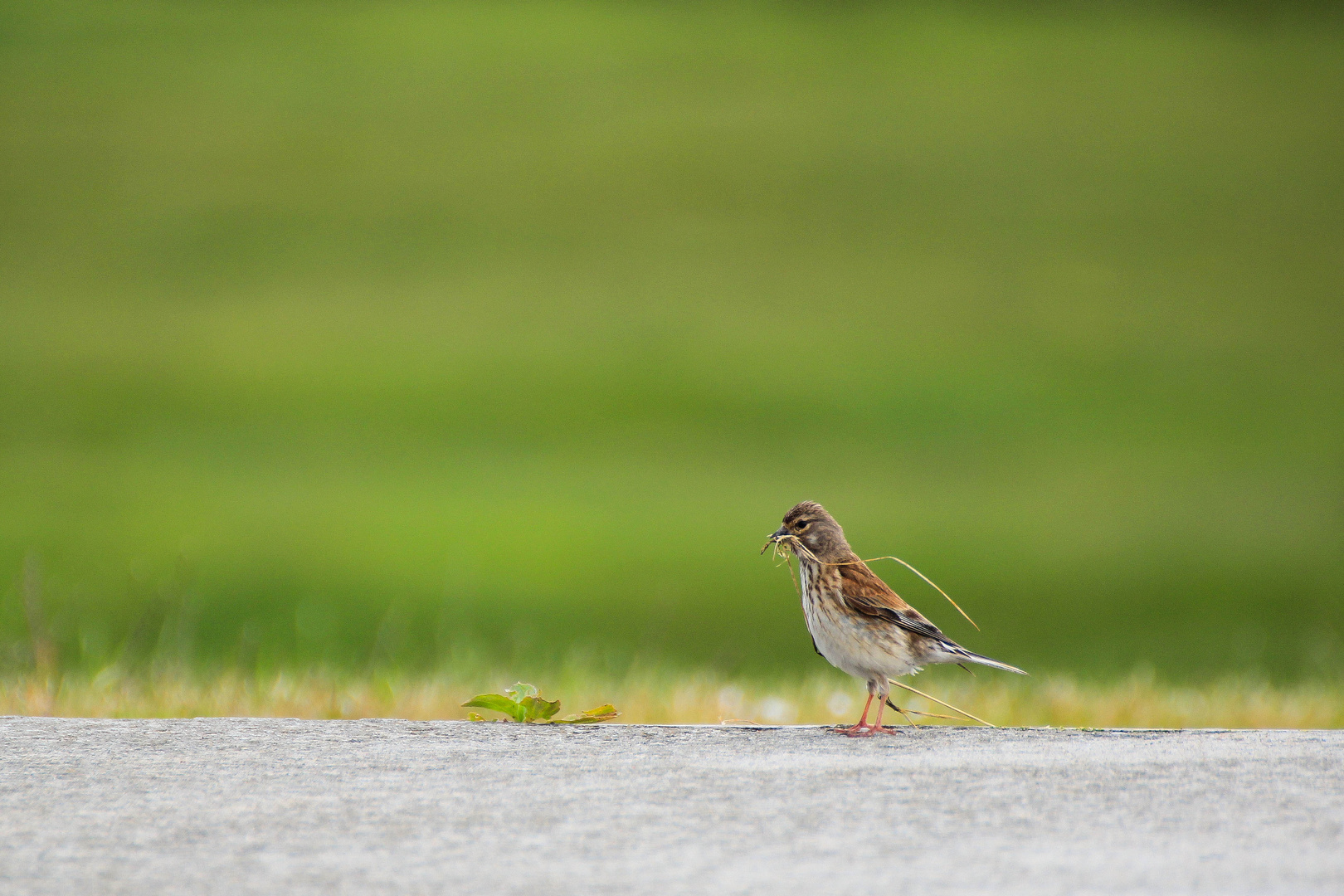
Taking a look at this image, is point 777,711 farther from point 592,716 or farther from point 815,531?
point 592,716

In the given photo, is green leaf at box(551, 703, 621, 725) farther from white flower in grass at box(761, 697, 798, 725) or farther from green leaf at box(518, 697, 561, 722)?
white flower in grass at box(761, 697, 798, 725)

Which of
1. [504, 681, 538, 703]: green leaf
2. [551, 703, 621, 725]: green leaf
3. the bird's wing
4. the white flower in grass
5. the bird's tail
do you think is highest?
the bird's wing

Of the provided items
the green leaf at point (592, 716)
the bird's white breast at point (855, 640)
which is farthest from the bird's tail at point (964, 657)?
the green leaf at point (592, 716)

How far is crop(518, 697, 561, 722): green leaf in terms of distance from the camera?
11.4ft

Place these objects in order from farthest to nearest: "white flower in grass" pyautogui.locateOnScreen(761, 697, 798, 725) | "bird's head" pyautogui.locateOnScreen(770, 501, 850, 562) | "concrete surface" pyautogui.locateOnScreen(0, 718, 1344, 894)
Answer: "white flower in grass" pyautogui.locateOnScreen(761, 697, 798, 725), "bird's head" pyautogui.locateOnScreen(770, 501, 850, 562), "concrete surface" pyautogui.locateOnScreen(0, 718, 1344, 894)

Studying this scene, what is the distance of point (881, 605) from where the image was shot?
136 inches

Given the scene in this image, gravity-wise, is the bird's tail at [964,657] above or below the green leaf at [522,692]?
above

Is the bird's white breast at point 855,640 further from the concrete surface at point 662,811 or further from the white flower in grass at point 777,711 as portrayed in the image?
the white flower in grass at point 777,711

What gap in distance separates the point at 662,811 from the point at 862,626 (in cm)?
118

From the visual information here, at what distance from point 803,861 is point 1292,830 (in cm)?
90

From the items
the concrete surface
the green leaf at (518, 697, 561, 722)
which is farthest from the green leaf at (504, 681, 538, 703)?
the concrete surface

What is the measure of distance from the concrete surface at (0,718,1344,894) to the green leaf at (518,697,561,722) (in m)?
0.18

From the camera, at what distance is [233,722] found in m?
3.38

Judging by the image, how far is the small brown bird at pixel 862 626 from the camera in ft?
11.3
